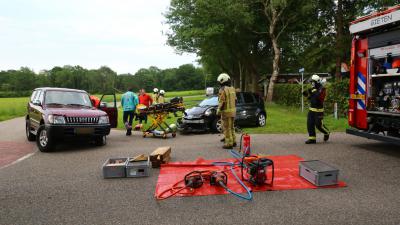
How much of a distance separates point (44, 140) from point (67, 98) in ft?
6.04

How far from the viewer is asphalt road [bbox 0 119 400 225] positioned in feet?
14.2

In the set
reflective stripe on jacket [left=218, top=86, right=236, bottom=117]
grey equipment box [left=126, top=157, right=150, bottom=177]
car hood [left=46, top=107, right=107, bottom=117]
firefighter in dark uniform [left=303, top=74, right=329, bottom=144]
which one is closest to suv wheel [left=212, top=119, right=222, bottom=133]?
reflective stripe on jacket [left=218, top=86, right=236, bottom=117]

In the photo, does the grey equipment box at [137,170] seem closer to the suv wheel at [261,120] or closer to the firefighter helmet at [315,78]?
the firefighter helmet at [315,78]

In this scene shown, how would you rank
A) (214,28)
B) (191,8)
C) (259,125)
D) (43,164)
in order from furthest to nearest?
(191,8)
(214,28)
(259,125)
(43,164)

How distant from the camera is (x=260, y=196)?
5.19 meters

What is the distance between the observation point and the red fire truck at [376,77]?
304 inches

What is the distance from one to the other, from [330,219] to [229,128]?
5.18 m

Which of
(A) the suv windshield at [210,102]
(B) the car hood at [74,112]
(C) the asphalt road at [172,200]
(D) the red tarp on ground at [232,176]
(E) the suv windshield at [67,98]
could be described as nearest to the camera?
(C) the asphalt road at [172,200]

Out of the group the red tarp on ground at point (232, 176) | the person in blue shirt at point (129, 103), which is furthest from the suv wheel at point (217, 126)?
the red tarp on ground at point (232, 176)

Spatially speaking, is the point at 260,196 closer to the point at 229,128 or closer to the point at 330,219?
the point at 330,219

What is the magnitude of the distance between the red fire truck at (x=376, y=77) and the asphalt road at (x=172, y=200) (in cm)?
85

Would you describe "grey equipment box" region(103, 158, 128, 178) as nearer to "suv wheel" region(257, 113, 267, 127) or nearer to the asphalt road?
the asphalt road

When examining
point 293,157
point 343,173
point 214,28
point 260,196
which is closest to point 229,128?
point 293,157

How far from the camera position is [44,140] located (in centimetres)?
937
